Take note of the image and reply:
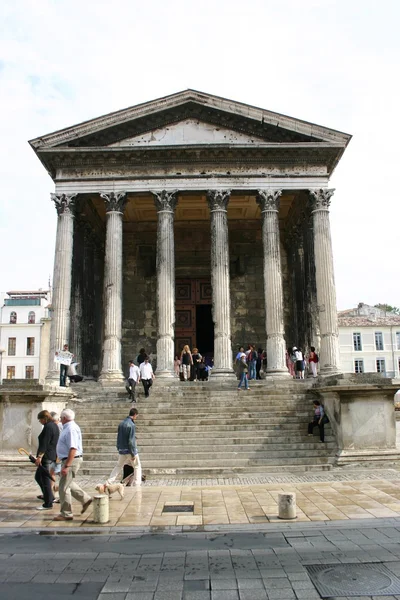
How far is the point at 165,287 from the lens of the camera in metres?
21.4

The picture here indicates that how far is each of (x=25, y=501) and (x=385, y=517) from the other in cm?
636

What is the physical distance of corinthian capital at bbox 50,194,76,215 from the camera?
22.3 metres

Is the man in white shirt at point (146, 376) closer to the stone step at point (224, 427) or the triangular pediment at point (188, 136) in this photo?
the stone step at point (224, 427)

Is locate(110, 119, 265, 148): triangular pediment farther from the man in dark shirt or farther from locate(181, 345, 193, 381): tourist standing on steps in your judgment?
the man in dark shirt

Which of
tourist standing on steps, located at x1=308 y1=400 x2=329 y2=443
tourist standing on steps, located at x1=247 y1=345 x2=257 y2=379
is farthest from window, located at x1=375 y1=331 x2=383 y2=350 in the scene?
tourist standing on steps, located at x1=308 y1=400 x2=329 y2=443

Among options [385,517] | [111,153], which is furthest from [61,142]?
[385,517]

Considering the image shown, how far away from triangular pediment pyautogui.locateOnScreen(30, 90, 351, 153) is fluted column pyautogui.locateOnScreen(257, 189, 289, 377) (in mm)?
2509

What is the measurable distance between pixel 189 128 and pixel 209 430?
13084 mm

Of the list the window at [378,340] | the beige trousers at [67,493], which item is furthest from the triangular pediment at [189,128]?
the window at [378,340]

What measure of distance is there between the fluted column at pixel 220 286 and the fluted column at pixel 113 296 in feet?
12.3

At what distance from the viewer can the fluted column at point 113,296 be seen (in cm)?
2105

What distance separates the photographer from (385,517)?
8.23m

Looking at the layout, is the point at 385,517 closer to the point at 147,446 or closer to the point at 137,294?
the point at 147,446

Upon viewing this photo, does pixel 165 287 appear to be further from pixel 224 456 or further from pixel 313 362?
pixel 224 456
